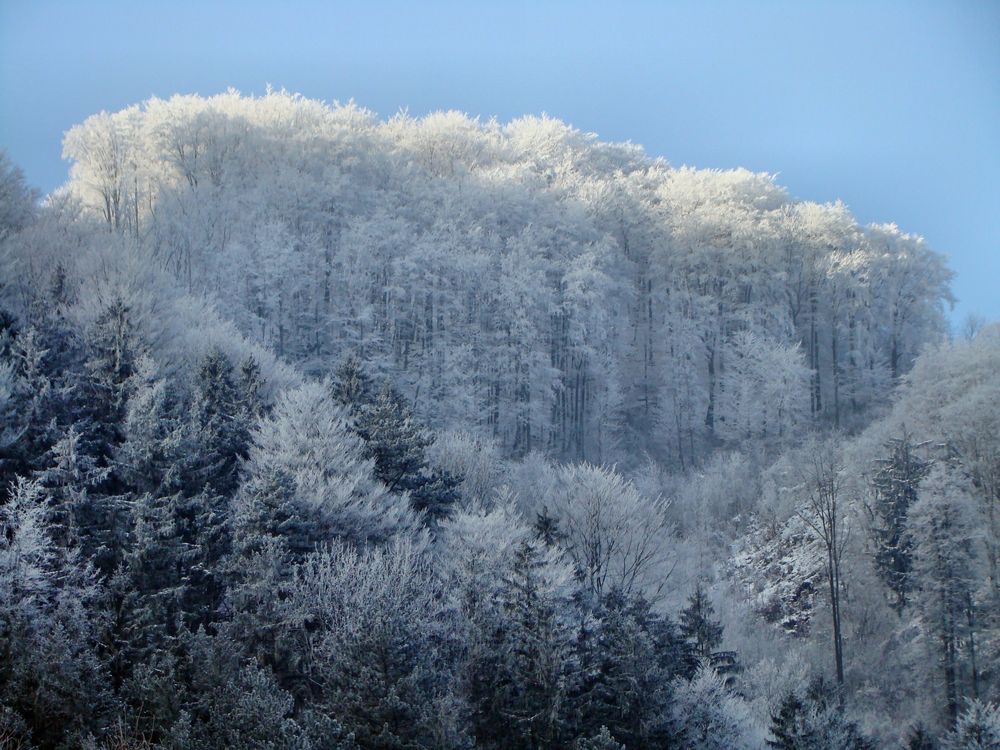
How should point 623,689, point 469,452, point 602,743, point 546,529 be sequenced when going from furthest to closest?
point 469,452
point 546,529
point 623,689
point 602,743

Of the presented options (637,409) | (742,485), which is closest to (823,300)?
(637,409)

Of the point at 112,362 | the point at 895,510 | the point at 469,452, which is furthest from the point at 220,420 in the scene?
the point at 895,510

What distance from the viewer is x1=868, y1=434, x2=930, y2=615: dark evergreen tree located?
3412cm

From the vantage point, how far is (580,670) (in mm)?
20703

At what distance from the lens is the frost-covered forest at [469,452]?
19.4 metres

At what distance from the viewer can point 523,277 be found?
50438 mm

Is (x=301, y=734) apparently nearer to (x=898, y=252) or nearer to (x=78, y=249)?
(x=78, y=249)

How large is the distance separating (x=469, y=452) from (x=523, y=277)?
17.3 metres

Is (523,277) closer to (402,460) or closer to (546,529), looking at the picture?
(402,460)

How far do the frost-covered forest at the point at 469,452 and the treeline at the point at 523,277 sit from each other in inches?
9.4

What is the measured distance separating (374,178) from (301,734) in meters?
46.5

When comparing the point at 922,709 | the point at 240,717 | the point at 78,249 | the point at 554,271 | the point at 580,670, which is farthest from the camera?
the point at 554,271

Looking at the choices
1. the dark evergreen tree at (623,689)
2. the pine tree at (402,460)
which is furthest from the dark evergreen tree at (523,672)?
the pine tree at (402,460)

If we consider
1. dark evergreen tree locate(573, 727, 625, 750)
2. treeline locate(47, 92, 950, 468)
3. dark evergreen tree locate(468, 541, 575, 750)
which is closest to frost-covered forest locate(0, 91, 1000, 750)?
dark evergreen tree locate(468, 541, 575, 750)
